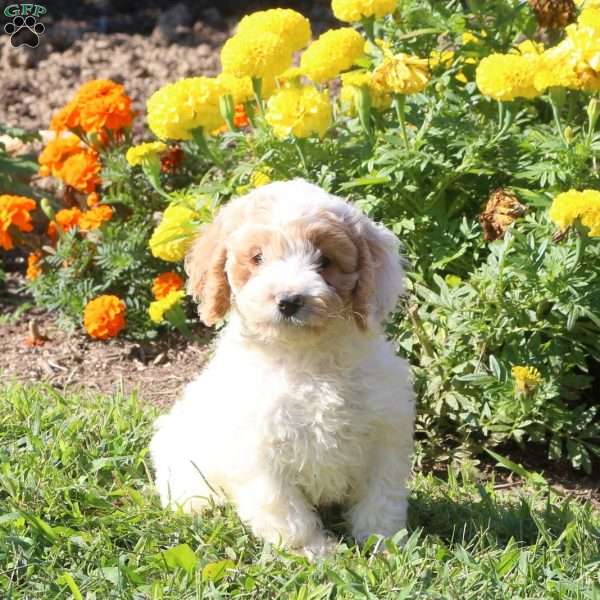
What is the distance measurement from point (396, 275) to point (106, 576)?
1438 mm

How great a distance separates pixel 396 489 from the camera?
418cm

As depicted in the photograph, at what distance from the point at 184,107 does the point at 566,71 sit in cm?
169

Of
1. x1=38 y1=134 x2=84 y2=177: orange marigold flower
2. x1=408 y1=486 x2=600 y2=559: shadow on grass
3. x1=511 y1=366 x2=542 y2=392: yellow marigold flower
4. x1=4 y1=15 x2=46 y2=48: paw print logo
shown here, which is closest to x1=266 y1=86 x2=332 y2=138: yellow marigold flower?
x1=511 y1=366 x2=542 y2=392: yellow marigold flower

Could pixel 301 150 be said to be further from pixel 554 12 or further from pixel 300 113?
pixel 554 12

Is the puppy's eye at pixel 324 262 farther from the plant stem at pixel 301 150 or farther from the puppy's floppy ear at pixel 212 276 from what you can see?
the plant stem at pixel 301 150

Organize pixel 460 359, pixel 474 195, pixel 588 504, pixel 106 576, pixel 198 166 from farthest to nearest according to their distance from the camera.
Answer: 1. pixel 198 166
2. pixel 474 195
3. pixel 460 359
4. pixel 588 504
5. pixel 106 576

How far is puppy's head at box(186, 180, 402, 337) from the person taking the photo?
378 centimetres

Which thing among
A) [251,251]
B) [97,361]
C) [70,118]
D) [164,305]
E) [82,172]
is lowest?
[97,361]

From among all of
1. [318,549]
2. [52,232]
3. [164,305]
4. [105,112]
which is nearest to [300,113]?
[164,305]

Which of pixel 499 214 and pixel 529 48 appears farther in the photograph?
pixel 529 48

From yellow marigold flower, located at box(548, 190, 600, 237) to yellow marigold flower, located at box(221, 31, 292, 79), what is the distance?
1456 millimetres

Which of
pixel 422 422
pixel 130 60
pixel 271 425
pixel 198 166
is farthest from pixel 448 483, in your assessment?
pixel 130 60

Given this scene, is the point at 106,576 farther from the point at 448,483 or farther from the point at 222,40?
the point at 222,40

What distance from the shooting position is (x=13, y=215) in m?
6.68
